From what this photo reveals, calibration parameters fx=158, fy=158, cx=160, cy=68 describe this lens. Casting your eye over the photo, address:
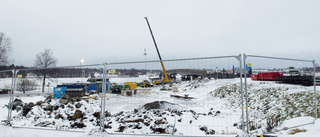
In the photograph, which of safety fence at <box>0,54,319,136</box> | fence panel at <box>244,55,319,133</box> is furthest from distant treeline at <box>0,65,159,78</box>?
fence panel at <box>244,55,319,133</box>

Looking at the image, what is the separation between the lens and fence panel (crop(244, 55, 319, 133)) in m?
6.30

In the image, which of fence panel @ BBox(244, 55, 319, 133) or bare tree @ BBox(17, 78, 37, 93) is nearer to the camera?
fence panel @ BBox(244, 55, 319, 133)

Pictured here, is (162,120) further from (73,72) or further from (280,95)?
(280,95)

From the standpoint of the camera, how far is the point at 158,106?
12.3m

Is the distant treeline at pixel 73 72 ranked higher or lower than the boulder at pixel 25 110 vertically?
higher

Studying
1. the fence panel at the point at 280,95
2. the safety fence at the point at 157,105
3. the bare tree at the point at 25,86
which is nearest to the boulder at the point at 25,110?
the safety fence at the point at 157,105

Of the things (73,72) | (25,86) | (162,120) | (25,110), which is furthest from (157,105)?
(25,86)

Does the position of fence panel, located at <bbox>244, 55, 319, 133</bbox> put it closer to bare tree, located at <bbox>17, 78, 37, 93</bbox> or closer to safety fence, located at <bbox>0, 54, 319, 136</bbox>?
safety fence, located at <bbox>0, 54, 319, 136</bbox>

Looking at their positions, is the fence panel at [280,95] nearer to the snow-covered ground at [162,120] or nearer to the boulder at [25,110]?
the snow-covered ground at [162,120]

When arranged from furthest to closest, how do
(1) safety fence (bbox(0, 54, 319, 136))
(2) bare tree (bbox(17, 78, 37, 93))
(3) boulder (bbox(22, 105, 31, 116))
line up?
(2) bare tree (bbox(17, 78, 37, 93)) → (3) boulder (bbox(22, 105, 31, 116)) → (1) safety fence (bbox(0, 54, 319, 136))

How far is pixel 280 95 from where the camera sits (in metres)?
12.4

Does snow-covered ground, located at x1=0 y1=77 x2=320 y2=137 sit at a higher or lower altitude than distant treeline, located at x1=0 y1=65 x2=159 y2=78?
lower

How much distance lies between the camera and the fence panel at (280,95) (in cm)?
630

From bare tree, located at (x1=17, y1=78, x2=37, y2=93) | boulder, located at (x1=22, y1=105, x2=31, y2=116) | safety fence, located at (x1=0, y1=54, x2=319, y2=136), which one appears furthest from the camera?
bare tree, located at (x1=17, y1=78, x2=37, y2=93)
